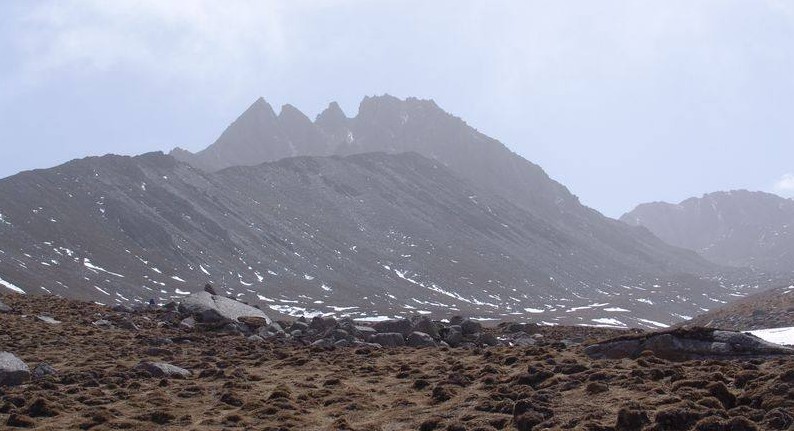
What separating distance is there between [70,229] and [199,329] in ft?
515

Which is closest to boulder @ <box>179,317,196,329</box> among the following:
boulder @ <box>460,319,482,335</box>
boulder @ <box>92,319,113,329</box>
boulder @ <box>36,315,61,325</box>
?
boulder @ <box>92,319,113,329</box>

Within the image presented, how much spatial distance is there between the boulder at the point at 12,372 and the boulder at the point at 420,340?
20694 mm

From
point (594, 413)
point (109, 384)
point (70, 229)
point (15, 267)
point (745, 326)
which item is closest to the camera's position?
point (594, 413)

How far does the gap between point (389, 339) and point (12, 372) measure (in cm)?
2037

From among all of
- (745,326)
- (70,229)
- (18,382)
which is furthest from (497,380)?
(70,229)

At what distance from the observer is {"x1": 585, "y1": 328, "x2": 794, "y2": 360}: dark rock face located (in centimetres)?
2703

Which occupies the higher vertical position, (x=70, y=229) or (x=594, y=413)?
(x=70, y=229)

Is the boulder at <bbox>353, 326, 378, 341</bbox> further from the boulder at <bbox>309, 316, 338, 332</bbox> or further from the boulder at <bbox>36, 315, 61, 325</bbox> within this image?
the boulder at <bbox>36, 315, 61, 325</bbox>

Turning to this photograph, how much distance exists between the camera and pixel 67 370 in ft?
106

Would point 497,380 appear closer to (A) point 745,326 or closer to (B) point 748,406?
(B) point 748,406

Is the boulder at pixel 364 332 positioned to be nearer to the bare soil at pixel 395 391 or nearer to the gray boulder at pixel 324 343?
the gray boulder at pixel 324 343

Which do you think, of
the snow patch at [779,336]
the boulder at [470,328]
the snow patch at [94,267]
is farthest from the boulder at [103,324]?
the snow patch at [94,267]

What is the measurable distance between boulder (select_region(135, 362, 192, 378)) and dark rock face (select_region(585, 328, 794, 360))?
1718 cm

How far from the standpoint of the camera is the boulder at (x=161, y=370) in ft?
102
